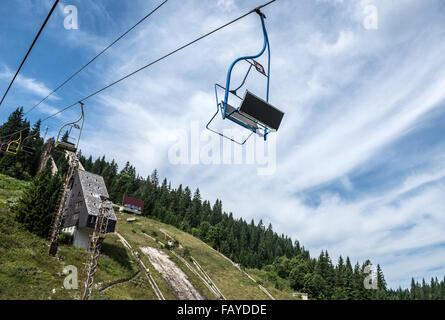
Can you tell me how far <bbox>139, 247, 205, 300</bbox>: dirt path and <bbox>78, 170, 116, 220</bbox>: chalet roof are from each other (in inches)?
438

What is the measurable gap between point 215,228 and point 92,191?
2658 inches

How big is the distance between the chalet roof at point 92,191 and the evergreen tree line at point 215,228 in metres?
6.40

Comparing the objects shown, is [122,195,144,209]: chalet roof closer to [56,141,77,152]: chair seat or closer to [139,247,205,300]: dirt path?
[139,247,205,300]: dirt path

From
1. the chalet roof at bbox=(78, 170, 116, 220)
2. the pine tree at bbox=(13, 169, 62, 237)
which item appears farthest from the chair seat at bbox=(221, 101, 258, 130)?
the chalet roof at bbox=(78, 170, 116, 220)

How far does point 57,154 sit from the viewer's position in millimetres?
120438

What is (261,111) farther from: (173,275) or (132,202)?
(132,202)

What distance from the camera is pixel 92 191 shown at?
176 ft

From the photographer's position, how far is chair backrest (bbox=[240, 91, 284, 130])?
35.8 ft

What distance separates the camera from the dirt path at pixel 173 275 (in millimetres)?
44969
